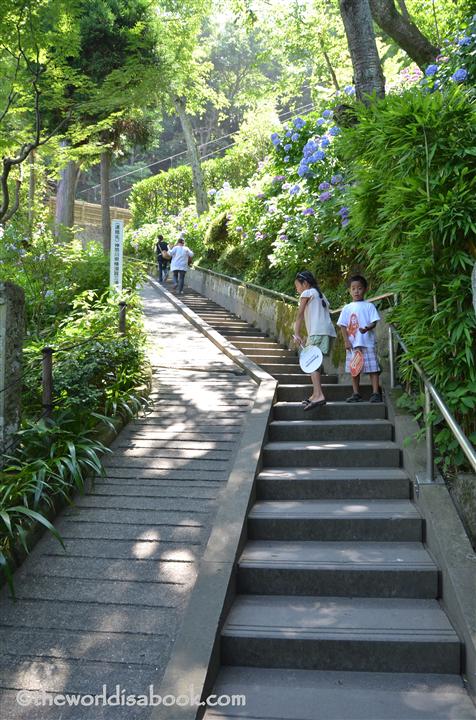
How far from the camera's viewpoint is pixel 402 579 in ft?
13.0

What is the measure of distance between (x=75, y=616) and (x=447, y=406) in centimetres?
265

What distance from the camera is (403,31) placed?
9.77 meters

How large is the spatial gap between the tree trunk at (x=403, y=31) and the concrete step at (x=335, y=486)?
7313 millimetres

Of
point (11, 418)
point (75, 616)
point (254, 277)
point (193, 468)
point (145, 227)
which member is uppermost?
point (145, 227)

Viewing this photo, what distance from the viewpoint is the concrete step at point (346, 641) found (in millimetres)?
3420

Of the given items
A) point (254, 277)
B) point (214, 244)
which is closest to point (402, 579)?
point (254, 277)

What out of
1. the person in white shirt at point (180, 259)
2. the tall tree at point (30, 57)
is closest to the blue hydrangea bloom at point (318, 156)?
the tall tree at point (30, 57)

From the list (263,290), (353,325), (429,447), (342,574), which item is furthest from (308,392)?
(263,290)

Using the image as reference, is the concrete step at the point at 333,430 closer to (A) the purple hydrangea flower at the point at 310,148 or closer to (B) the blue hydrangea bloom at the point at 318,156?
(B) the blue hydrangea bloom at the point at 318,156

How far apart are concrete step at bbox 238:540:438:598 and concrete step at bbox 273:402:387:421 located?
2.16 m

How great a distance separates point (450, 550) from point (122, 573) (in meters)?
2.04

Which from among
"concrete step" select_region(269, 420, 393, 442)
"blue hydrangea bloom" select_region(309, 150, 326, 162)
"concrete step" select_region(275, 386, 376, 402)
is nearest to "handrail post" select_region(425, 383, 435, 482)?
"concrete step" select_region(269, 420, 393, 442)

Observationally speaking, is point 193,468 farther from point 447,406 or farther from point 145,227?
point 145,227

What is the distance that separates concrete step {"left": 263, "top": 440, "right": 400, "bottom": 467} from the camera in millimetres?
5395
